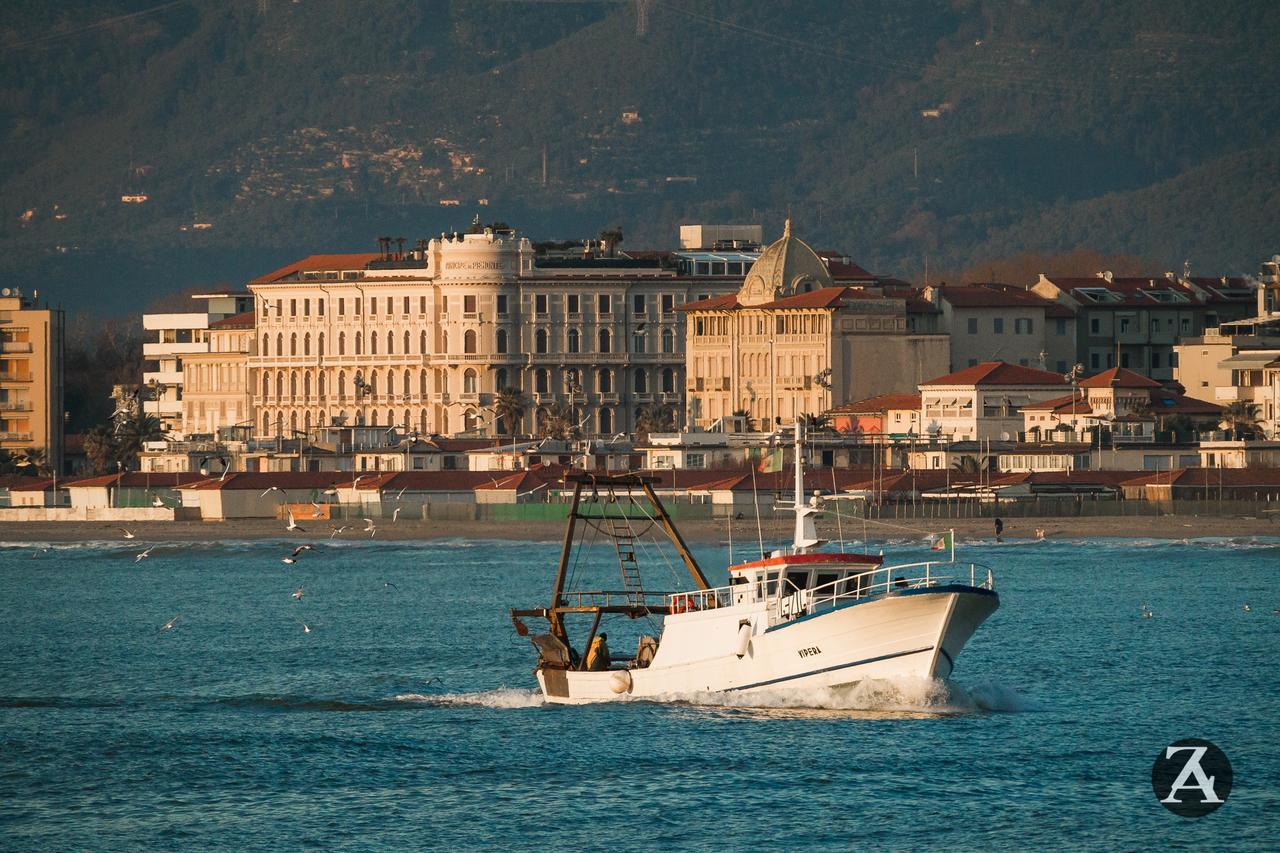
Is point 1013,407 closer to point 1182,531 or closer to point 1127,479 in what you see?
point 1127,479

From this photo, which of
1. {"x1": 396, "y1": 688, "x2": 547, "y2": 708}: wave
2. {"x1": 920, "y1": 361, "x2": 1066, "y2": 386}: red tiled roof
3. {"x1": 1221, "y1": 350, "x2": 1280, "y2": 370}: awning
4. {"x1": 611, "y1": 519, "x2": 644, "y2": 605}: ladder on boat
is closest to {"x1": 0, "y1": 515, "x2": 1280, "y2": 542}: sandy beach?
{"x1": 611, "y1": 519, "x2": 644, "y2": 605}: ladder on boat

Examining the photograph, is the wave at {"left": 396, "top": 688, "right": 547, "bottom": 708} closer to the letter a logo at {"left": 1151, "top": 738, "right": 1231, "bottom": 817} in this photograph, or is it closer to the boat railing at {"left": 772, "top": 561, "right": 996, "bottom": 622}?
the boat railing at {"left": 772, "top": 561, "right": 996, "bottom": 622}

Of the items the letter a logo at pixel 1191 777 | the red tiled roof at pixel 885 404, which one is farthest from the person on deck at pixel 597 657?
the red tiled roof at pixel 885 404

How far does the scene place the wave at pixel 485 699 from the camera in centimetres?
7531

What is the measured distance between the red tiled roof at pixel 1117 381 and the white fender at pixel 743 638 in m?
117

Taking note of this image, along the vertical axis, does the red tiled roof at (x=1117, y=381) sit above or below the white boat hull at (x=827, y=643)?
above

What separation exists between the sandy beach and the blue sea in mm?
43559

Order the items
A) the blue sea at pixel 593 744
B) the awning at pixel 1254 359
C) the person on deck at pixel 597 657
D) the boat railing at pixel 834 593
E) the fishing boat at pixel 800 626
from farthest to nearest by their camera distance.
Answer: the awning at pixel 1254 359 → the person on deck at pixel 597 657 → the boat railing at pixel 834 593 → the fishing boat at pixel 800 626 → the blue sea at pixel 593 744

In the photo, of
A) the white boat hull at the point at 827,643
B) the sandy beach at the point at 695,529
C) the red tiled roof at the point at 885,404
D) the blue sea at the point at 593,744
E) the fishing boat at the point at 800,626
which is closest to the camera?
the blue sea at the point at 593,744

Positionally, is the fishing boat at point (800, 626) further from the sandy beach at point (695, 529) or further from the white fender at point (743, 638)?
the sandy beach at point (695, 529)

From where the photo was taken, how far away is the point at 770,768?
6262cm

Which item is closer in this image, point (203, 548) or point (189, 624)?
point (189, 624)

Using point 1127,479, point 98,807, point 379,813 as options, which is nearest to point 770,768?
point 379,813

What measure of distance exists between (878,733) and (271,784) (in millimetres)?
13835
